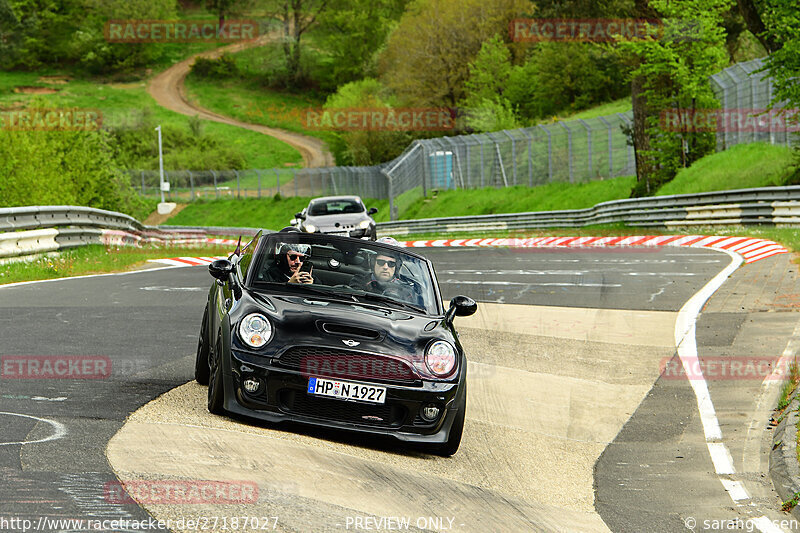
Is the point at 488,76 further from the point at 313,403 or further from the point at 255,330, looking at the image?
the point at 313,403

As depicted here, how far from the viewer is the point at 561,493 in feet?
23.9

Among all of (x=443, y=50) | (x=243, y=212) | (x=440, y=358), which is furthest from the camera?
(x=443, y=50)

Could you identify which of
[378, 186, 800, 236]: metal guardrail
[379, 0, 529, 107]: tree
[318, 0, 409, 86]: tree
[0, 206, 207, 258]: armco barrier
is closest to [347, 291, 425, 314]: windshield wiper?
[0, 206, 207, 258]: armco barrier

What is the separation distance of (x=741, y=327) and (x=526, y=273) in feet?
24.4

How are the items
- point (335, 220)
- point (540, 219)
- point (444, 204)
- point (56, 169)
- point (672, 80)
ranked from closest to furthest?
point (335, 220) → point (672, 80) → point (540, 219) → point (56, 169) → point (444, 204)

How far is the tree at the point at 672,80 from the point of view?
3556 centimetres

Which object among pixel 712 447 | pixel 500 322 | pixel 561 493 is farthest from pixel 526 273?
pixel 561 493

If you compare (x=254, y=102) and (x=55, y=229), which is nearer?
(x=55, y=229)

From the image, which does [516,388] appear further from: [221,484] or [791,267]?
[791,267]

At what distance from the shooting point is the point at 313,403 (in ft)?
23.9

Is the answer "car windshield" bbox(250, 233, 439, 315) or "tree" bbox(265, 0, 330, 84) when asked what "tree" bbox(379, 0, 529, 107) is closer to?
"tree" bbox(265, 0, 330, 84)

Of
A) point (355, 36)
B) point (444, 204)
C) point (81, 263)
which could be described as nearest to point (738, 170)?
point (81, 263)

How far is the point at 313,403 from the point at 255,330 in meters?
0.64

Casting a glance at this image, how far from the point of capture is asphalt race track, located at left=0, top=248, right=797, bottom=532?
5730 millimetres
